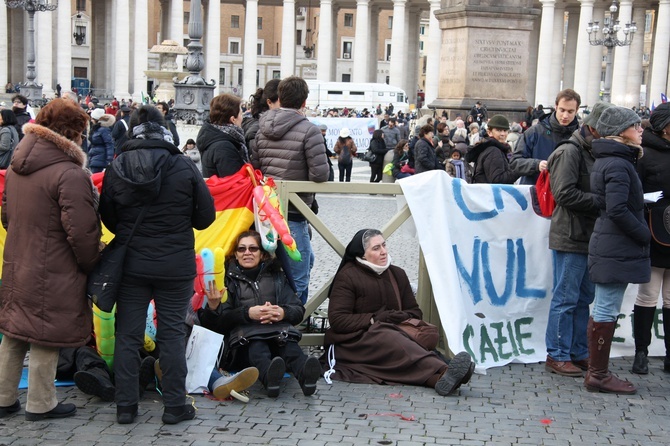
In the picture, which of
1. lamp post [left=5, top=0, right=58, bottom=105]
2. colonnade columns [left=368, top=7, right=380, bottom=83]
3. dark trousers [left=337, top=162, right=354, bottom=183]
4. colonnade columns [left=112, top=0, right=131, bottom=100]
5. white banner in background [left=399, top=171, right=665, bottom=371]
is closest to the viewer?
white banner in background [left=399, top=171, right=665, bottom=371]

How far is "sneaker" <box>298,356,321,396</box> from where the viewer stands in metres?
6.25

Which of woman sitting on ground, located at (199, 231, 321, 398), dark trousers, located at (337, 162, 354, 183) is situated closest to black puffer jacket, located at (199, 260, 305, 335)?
woman sitting on ground, located at (199, 231, 321, 398)

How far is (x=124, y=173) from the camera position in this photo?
18.5ft

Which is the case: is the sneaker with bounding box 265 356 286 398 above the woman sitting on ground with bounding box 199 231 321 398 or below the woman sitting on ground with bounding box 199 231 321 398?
below

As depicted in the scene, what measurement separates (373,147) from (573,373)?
14673 millimetres

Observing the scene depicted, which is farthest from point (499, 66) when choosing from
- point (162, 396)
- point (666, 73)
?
point (666, 73)

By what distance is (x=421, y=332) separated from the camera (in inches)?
269

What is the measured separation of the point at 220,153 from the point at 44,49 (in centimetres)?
6252

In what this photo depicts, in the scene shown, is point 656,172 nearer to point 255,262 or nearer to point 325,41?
point 255,262

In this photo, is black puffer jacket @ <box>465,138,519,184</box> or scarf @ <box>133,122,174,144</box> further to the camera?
black puffer jacket @ <box>465,138,519,184</box>

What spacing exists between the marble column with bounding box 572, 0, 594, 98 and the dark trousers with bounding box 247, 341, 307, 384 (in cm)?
6568

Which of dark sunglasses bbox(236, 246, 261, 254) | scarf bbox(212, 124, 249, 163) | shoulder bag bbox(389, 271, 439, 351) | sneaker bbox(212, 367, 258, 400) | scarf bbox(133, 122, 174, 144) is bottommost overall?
sneaker bbox(212, 367, 258, 400)

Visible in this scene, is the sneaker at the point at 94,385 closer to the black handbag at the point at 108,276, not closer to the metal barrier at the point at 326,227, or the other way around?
the black handbag at the point at 108,276

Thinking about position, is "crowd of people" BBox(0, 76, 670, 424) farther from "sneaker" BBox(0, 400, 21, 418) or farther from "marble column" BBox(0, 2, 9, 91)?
"marble column" BBox(0, 2, 9, 91)
